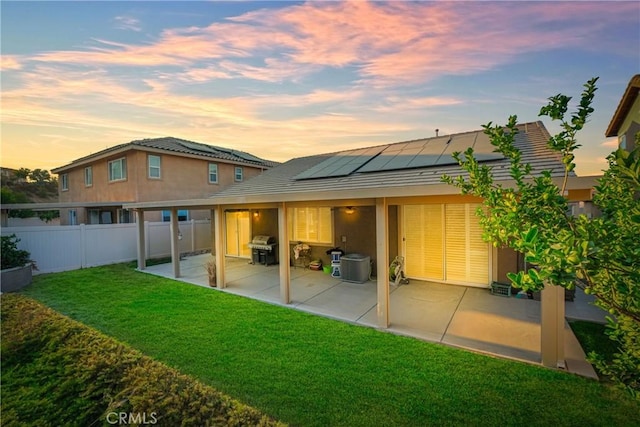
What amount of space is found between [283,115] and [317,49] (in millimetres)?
3593

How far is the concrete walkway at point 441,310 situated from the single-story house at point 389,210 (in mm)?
656

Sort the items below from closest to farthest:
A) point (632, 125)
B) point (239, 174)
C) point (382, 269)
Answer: point (382, 269), point (632, 125), point (239, 174)

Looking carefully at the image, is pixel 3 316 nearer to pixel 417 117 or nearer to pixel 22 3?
pixel 22 3

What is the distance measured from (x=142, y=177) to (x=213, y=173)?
437 centimetres

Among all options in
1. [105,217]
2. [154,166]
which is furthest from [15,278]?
[105,217]

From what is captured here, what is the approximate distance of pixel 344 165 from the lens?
9.80m

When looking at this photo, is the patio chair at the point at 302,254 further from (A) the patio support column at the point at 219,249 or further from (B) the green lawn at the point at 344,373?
(B) the green lawn at the point at 344,373

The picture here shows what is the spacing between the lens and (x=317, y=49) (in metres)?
7.73

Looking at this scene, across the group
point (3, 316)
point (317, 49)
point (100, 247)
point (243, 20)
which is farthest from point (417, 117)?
point (100, 247)

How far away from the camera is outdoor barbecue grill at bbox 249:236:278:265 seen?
1153cm

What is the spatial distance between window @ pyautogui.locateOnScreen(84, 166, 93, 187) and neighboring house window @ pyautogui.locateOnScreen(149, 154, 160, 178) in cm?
602

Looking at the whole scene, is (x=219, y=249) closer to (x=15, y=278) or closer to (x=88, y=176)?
(x=15, y=278)

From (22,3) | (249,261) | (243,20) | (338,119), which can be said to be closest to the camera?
(22,3)

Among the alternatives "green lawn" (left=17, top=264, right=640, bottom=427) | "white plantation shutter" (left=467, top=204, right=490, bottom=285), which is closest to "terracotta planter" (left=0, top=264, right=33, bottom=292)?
"green lawn" (left=17, top=264, right=640, bottom=427)
